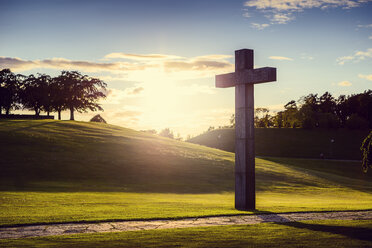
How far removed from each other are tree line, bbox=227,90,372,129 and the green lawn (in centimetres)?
9803

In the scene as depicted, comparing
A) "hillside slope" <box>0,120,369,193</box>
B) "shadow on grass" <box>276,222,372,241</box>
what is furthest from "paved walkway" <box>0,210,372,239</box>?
"hillside slope" <box>0,120,369,193</box>

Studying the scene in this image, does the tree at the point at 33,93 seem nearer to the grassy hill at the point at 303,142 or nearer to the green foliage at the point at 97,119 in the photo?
the green foliage at the point at 97,119

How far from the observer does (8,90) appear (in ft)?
267

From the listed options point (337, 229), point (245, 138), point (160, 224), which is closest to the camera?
point (337, 229)

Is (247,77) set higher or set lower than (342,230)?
higher

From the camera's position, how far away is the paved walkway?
420 inches

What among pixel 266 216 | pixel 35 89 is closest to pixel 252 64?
pixel 266 216

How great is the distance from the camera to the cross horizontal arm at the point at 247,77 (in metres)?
15.0

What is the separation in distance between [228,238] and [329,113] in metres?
104

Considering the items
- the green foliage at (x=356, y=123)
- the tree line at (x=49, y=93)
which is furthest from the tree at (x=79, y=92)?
the green foliage at (x=356, y=123)

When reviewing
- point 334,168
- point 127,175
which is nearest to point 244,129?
point 127,175

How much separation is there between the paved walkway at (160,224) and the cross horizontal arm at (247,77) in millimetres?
4958

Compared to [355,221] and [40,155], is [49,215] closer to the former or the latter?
[355,221]

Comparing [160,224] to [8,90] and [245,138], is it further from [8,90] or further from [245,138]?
[8,90]
